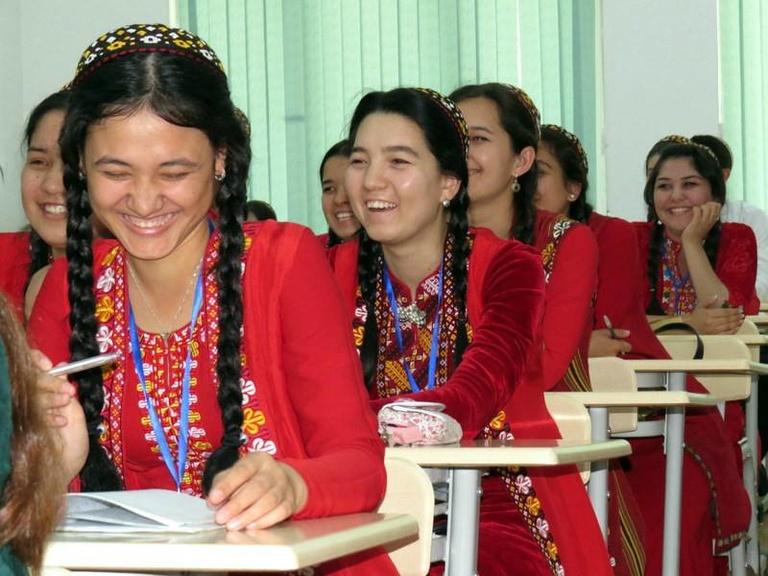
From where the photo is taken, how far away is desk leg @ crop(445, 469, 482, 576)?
1980mm

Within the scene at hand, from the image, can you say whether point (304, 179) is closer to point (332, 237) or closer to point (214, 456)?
point (332, 237)

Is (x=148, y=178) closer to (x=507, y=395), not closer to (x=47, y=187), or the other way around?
(x=507, y=395)

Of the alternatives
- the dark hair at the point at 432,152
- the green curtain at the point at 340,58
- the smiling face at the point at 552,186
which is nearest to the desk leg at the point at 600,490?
the dark hair at the point at 432,152

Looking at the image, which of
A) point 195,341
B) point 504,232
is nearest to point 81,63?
point 195,341

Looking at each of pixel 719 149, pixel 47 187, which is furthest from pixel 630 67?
pixel 47 187

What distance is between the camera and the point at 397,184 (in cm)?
274

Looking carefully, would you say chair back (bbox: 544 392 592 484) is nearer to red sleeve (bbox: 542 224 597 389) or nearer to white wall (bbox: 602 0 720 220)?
red sleeve (bbox: 542 224 597 389)

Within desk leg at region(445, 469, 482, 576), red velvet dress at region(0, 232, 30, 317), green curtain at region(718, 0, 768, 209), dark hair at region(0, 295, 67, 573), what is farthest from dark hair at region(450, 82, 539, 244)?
green curtain at region(718, 0, 768, 209)

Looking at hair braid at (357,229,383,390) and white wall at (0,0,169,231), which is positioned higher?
white wall at (0,0,169,231)

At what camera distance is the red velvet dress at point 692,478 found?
12.6ft

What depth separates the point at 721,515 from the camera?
3830mm

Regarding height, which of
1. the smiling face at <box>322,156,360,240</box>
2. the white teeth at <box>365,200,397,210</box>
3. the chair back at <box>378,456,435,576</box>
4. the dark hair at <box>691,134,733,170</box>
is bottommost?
the chair back at <box>378,456,435,576</box>

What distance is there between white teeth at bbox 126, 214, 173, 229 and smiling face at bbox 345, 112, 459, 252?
2.96ft

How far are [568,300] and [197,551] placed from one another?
90.3 inches
